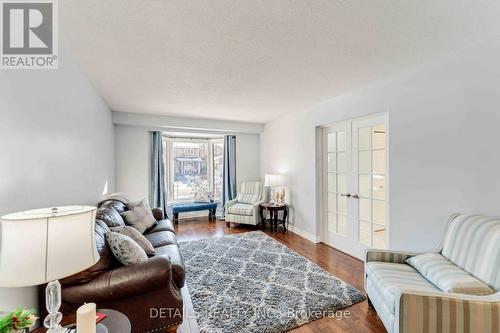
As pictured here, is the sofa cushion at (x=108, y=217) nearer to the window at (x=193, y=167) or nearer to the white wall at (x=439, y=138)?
the window at (x=193, y=167)

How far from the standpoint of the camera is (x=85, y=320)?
95 centimetres

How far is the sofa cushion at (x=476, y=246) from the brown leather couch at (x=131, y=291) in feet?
7.44

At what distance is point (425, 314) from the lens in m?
1.29

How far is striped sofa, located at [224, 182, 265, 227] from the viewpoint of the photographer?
15.1 ft

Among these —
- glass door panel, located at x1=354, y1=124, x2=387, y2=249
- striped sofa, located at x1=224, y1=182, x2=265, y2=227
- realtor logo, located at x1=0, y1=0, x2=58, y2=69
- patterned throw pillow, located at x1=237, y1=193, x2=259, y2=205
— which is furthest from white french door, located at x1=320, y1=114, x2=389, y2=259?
realtor logo, located at x1=0, y1=0, x2=58, y2=69

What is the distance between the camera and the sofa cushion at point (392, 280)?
1.58m

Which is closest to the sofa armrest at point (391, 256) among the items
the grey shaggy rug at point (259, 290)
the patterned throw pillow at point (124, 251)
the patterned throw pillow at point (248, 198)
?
Answer: the grey shaggy rug at point (259, 290)

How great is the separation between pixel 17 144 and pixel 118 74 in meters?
1.49

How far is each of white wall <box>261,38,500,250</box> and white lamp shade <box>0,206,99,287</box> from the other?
2.98 meters

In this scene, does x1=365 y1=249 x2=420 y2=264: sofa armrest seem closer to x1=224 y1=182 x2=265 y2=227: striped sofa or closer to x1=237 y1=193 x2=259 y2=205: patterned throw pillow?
x1=224 y1=182 x2=265 y2=227: striped sofa

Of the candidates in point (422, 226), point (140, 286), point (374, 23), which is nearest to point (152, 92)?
point (140, 286)

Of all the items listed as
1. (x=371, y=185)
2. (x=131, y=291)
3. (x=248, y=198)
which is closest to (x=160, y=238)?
(x=131, y=291)

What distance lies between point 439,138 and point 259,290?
2.45 meters

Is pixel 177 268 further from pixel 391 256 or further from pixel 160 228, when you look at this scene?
pixel 391 256
